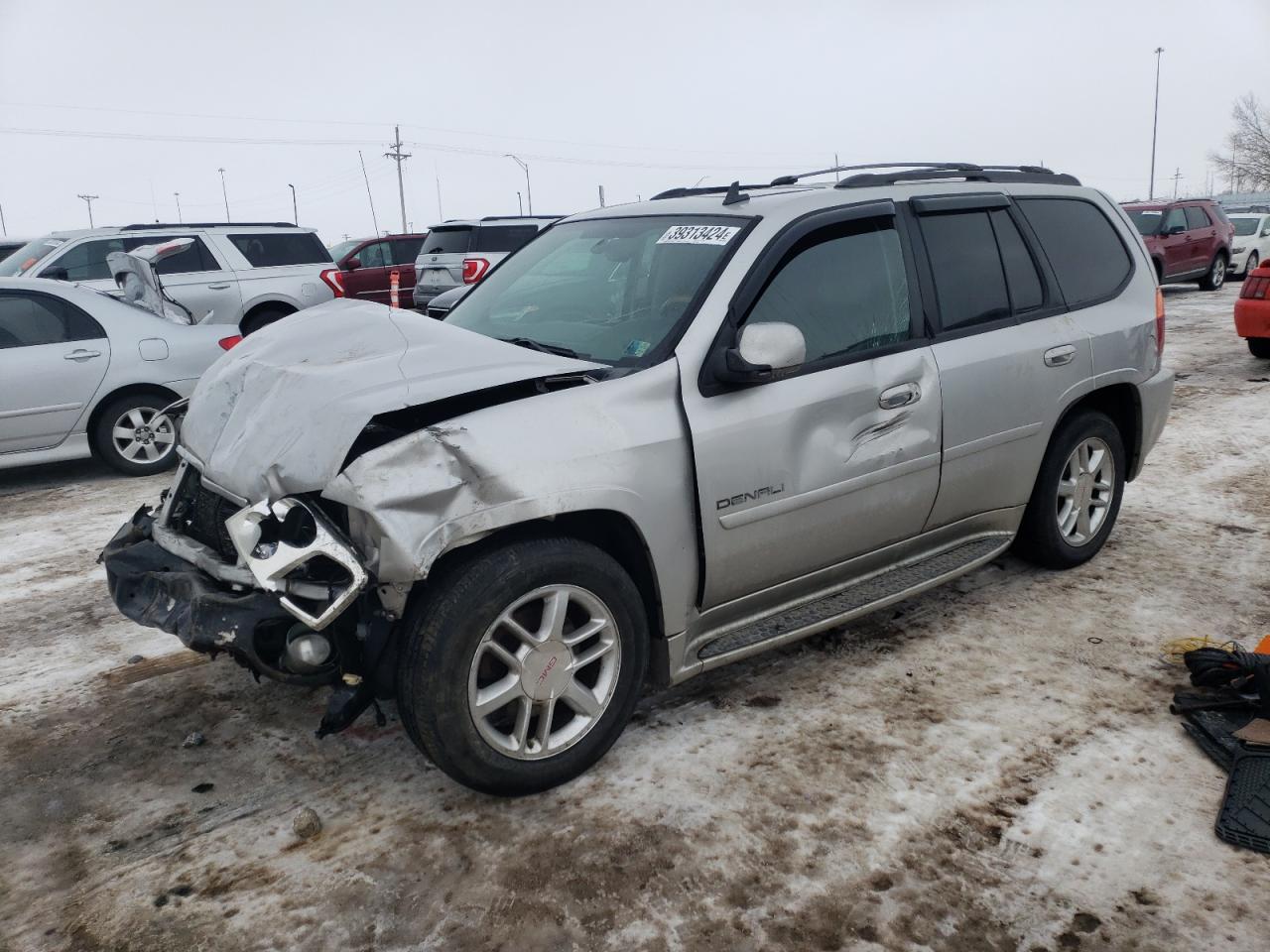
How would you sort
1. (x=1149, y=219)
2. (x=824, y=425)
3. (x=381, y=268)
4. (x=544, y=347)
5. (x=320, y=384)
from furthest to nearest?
(x=1149, y=219) → (x=381, y=268) → (x=544, y=347) → (x=824, y=425) → (x=320, y=384)

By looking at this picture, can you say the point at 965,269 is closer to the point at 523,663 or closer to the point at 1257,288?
the point at 523,663

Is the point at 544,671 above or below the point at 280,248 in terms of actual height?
below

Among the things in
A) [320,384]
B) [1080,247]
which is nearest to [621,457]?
[320,384]

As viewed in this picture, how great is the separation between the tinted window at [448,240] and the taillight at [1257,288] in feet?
33.0

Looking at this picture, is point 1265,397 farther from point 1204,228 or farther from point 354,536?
point 1204,228

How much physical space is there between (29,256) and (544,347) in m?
12.4

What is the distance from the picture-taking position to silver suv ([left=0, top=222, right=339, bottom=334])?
11320mm

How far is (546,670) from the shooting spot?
3.06m

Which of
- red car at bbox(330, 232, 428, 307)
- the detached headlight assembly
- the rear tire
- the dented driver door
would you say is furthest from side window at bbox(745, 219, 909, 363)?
the rear tire

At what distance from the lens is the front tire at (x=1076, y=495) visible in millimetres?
4594

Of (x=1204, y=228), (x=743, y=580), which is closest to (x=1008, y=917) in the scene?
(x=743, y=580)

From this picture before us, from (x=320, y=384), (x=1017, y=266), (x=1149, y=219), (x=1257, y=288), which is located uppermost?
(x=1149, y=219)

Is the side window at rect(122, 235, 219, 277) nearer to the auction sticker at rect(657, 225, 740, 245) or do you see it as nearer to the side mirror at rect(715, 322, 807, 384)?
the auction sticker at rect(657, 225, 740, 245)

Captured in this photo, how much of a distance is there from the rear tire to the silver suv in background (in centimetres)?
1286
